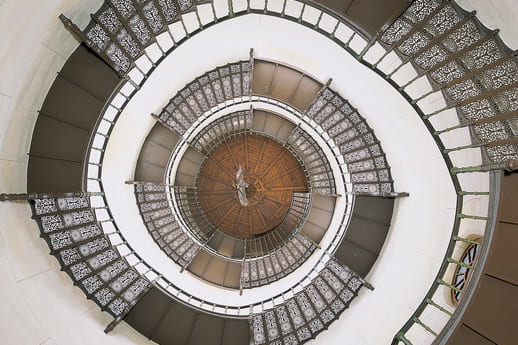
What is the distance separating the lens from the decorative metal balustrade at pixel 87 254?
21.3ft

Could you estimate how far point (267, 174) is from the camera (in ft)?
45.1

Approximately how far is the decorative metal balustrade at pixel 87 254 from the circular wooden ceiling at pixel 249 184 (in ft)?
19.2

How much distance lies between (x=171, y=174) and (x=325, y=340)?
26.5 feet

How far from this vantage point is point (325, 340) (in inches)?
332

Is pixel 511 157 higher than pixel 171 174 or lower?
higher

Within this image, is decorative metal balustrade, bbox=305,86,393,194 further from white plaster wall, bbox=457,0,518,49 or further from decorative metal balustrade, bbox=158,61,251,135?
white plaster wall, bbox=457,0,518,49

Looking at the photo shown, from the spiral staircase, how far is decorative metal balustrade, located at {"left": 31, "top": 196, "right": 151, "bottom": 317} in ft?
0.11

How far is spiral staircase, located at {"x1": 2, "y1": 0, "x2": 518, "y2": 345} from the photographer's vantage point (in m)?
4.91

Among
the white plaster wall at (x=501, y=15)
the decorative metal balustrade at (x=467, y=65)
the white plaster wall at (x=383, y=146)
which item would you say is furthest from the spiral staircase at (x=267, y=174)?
the white plaster wall at (x=383, y=146)

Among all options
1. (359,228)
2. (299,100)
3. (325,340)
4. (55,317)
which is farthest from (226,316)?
(299,100)

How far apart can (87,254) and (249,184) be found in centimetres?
796

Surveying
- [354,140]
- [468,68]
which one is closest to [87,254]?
[354,140]

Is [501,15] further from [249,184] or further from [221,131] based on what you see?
[249,184]

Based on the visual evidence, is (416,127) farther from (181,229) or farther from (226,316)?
(181,229)
